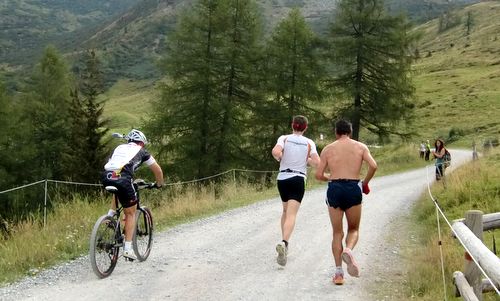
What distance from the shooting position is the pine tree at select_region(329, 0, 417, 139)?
3225 centimetres

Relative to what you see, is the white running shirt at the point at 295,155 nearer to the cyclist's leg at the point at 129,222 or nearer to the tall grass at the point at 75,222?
Answer: the cyclist's leg at the point at 129,222

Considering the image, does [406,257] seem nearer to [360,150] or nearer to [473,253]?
[360,150]

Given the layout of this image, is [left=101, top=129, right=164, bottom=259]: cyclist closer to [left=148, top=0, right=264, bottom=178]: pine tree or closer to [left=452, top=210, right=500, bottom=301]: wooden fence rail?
[left=452, top=210, right=500, bottom=301]: wooden fence rail

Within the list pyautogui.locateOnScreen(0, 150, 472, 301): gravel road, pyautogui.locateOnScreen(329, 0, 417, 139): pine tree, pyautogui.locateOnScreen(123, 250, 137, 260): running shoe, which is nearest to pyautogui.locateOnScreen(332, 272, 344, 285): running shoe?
pyautogui.locateOnScreen(0, 150, 472, 301): gravel road

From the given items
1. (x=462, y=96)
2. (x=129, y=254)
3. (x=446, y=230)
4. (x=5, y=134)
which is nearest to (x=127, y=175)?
(x=129, y=254)

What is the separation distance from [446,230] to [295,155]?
4.26 metres

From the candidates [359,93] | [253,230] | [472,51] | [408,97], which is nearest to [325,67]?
[359,93]

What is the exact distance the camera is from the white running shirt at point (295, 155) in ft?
25.4

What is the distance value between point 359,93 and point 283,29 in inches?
255

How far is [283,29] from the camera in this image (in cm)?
3066

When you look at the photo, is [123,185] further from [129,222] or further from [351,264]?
[351,264]

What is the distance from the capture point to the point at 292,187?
783cm

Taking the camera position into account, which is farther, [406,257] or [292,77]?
[292,77]

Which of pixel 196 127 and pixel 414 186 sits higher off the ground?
pixel 196 127
